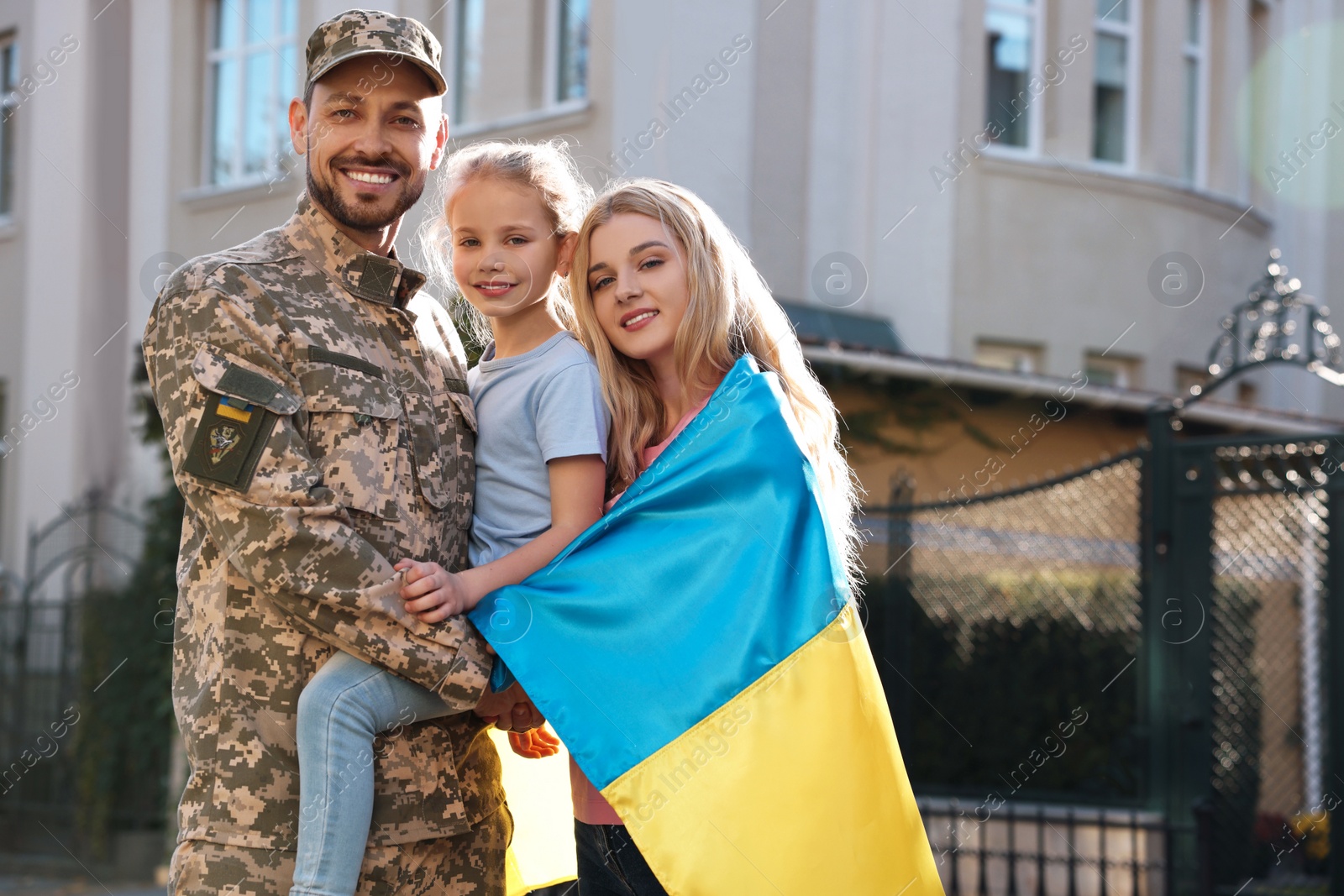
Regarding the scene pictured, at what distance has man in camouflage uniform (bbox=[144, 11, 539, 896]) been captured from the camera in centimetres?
254

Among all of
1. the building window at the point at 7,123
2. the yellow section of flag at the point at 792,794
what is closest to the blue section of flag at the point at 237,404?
the yellow section of flag at the point at 792,794

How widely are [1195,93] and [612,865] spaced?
482 inches

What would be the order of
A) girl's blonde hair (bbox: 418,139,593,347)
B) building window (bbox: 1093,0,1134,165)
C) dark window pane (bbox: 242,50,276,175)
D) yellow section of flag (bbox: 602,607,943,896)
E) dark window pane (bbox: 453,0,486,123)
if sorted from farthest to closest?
dark window pane (bbox: 242,50,276,175), building window (bbox: 1093,0,1134,165), dark window pane (bbox: 453,0,486,123), girl's blonde hair (bbox: 418,139,593,347), yellow section of flag (bbox: 602,607,943,896)

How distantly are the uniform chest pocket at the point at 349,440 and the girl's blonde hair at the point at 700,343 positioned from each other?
51cm

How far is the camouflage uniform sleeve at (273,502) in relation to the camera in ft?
8.27

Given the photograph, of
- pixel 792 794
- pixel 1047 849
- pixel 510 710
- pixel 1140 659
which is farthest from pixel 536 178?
pixel 1047 849

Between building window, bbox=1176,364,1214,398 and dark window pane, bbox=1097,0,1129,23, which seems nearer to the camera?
dark window pane, bbox=1097,0,1129,23

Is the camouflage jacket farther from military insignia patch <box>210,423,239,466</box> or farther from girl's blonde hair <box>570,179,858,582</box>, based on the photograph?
girl's blonde hair <box>570,179,858,582</box>

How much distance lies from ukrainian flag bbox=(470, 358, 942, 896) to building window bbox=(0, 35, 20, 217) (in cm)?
1388

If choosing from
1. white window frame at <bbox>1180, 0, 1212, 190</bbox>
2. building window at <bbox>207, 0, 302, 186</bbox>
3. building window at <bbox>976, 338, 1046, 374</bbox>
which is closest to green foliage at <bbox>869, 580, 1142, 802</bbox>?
building window at <bbox>976, 338, 1046, 374</bbox>

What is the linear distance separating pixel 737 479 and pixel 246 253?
3.50 feet

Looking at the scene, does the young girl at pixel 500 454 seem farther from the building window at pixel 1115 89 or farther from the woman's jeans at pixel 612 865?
the building window at pixel 1115 89

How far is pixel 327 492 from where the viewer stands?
8.45ft

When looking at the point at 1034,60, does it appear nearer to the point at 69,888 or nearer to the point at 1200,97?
the point at 1200,97
